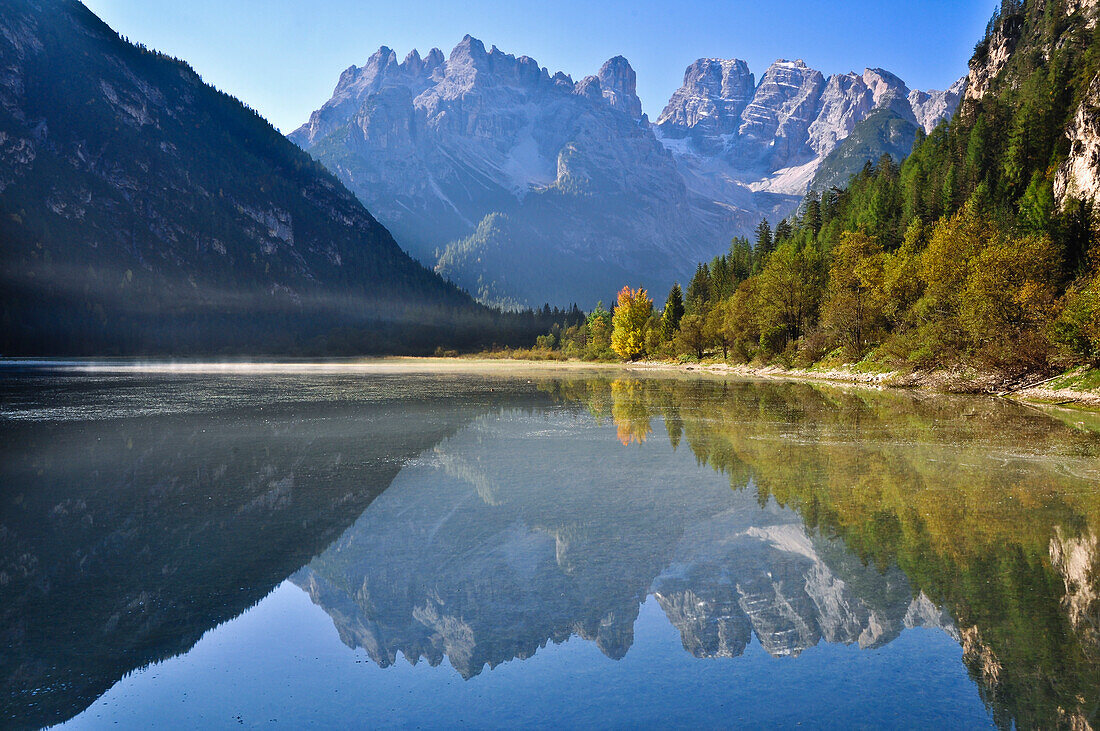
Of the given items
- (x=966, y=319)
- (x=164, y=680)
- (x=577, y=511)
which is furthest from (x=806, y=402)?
(x=164, y=680)

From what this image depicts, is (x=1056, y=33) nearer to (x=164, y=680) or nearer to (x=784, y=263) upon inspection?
(x=784, y=263)

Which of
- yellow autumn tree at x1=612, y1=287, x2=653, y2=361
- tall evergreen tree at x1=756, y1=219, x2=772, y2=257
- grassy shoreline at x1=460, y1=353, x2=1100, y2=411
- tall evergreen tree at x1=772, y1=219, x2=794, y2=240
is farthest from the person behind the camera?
tall evergreen tree at x1=772, y1=219, x2=794, y2=240

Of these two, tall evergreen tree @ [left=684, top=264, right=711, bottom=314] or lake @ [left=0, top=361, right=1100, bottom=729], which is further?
tall evergreen tree @ [left=684, top=264, right=711, bottom=314]

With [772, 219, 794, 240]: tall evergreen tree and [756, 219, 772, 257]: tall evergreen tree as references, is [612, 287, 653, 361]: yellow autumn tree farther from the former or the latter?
[772, 219, 794, 240]: tall evergreen tree

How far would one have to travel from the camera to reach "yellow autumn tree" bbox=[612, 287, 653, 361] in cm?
12119

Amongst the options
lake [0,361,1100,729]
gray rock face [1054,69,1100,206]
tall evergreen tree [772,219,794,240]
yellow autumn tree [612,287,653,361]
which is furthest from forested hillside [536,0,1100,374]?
lake [0,361,1100,729]

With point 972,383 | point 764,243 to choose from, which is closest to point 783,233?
point 764,243

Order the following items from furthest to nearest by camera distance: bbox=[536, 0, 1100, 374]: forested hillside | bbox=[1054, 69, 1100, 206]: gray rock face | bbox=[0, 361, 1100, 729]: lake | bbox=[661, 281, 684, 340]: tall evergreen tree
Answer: bbox=[661, 281, 684, 340]: tall evergreen tree → bbox=[1054, 69, 1100, 206]: gray rock face → bbox=[536, 0, 1100, 374]: forested hillside → bbox=[0, 361, 1100, 729]: lake

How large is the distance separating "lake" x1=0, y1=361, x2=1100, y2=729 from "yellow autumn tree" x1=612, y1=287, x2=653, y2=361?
103237 mm

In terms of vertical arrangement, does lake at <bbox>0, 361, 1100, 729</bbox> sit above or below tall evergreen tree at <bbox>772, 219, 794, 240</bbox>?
below

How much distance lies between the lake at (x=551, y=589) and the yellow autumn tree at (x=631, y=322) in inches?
4064

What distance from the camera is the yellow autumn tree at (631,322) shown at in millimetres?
121188

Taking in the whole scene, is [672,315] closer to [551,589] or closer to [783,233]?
[783,233]

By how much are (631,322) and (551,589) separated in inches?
4521
